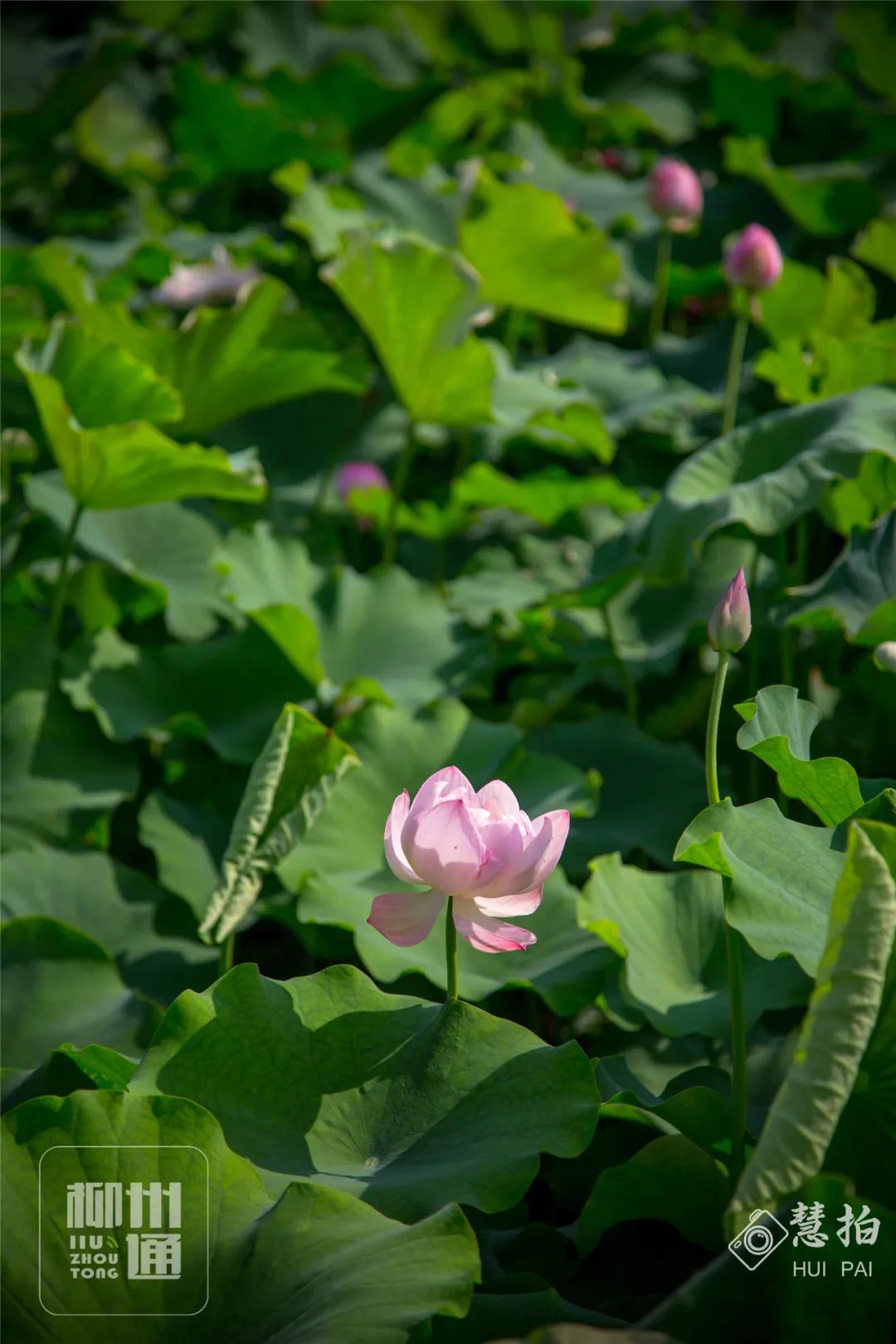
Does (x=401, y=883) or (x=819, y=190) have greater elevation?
(x=819, y=190)

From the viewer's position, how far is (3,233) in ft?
7.92

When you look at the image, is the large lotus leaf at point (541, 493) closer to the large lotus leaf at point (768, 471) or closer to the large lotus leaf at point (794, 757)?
the large lotus leaf at point (768, 471)

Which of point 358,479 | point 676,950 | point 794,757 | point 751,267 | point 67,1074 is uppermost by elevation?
point 794,757

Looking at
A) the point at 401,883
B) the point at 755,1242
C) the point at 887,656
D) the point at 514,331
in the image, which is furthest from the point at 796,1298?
the point at 514,331

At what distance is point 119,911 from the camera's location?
1.16m

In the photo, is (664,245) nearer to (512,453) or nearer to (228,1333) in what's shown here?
(512,453)

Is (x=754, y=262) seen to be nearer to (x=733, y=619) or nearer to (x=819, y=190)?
(x=819, y=190)

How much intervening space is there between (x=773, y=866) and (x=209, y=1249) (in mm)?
370

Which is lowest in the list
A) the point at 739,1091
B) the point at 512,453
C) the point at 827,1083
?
the point at 512,453

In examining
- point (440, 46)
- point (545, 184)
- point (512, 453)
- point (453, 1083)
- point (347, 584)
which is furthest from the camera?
point (440, 46)

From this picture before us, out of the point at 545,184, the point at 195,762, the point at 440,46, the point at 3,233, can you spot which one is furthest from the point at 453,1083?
the point at 440,46

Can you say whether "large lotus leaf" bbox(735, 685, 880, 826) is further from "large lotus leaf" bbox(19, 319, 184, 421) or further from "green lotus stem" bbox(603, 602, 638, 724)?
"large lotus leaf" bbox(19, 319, 184, 421)

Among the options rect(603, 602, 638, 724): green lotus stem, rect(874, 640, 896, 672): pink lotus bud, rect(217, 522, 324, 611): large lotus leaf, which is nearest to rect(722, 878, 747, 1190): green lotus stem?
rect(874, 640, 896, 672): pink lotus bud

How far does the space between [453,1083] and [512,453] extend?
1369 millimetres
